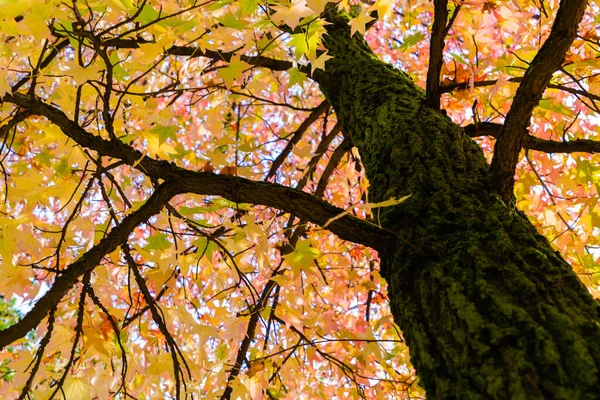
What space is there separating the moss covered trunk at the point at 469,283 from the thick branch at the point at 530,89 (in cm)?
7

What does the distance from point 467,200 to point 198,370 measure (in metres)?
1.48

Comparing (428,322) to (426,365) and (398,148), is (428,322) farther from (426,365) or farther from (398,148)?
(398,148)

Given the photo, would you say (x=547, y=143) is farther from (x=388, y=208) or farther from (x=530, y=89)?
(x=388, y=208)

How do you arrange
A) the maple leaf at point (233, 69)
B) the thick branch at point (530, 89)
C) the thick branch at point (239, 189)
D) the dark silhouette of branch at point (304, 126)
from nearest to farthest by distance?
the thick branch at point (530, 89), the thick branch at point (239, 189), the maple leaf at point (233, 69), the dark silhouette of branch at point (304, 126)

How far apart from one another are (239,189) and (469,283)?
71cm

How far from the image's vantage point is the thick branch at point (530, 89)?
110cm

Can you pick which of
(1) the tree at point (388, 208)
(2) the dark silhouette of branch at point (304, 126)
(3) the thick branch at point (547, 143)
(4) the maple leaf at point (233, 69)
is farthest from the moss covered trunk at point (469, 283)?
(2) the dark silhouette of branch at point (304, 126)

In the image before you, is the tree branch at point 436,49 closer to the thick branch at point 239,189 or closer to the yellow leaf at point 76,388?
the thick branch at point 239,189

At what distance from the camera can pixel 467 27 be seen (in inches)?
92.7

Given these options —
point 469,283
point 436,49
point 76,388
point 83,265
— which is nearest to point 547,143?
point 436,49

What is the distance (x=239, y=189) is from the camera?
4.71 ft

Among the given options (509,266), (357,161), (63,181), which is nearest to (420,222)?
(509,266)

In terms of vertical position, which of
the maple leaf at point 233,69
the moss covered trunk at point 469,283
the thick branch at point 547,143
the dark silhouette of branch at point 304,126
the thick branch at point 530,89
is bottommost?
the moss covered trunk at point 469,283

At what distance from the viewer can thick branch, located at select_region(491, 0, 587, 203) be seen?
1101mm
